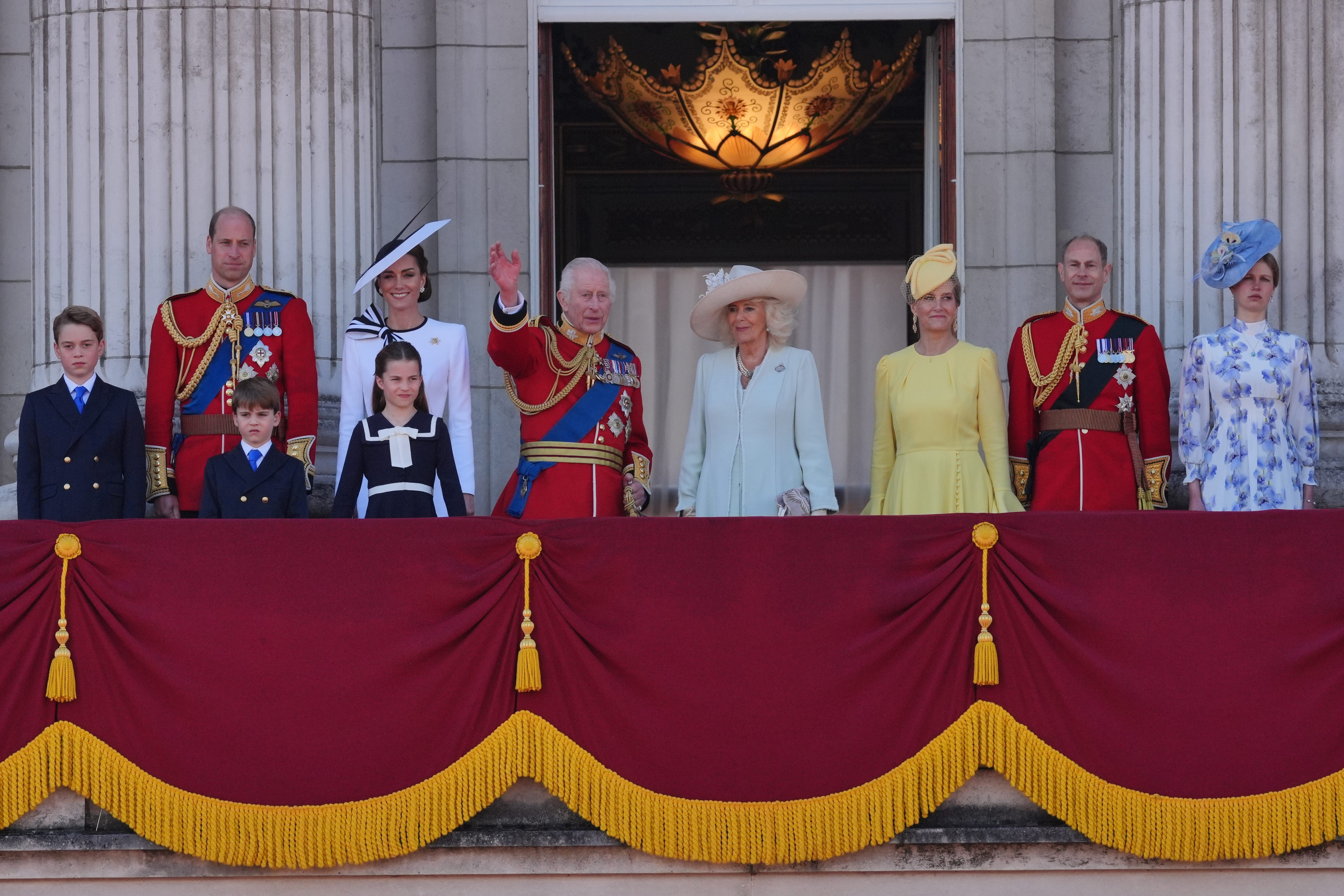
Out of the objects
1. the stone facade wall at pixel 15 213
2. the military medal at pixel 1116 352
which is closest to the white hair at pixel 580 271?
the military medal at pixel 1116 352

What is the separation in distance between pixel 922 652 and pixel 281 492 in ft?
7.40

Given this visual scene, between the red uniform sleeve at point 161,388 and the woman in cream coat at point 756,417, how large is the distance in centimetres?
190

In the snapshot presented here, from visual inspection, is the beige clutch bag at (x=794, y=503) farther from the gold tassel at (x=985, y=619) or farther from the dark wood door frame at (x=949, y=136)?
the dark wood door frame at (x=949, y=136)

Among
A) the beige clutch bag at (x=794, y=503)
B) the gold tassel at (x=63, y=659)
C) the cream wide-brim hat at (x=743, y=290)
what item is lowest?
the gold tassel at (x=63, y=659)

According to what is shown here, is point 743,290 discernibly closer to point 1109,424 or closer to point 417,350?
point 417,350

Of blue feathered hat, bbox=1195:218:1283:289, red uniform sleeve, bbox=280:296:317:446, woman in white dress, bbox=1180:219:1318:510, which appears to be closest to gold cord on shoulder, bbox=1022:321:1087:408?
woman in white dress, bbox=1180:219:1318:510

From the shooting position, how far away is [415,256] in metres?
7.09

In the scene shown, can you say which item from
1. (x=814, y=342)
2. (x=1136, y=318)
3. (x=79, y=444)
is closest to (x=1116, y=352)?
(x=1136, y=318)

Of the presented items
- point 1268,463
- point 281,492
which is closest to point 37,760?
point 281,492

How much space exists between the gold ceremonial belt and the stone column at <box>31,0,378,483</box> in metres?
1.46

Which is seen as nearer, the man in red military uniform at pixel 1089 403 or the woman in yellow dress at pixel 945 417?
the woman in yellow dress at pixel 945 417

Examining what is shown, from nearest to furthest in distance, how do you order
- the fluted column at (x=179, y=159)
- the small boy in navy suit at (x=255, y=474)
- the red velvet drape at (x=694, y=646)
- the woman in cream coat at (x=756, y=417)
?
the red velvet drape at (x=694, y=646)
the small boy in navy suit at (x=255, y=474)
the woman in cream coat at (x=756, y=417)
the fluted column at (x=179, y=159)

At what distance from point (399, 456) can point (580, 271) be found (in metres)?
0.97

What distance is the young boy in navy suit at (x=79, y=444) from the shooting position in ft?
21.7
